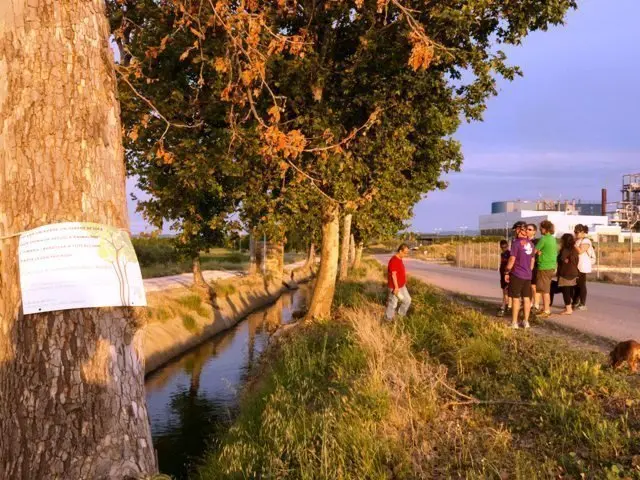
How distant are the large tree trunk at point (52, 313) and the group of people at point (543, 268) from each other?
902cm

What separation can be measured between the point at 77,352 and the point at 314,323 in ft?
35.6

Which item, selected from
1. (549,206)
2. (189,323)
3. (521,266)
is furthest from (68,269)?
(549,206)

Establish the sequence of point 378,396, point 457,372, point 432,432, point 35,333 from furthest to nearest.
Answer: point 457,372
point 378,396
point 432,432
point 35,333

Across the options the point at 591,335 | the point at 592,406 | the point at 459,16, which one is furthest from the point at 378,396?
the point at 459,16

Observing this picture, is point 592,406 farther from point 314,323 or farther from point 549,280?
point 314,323

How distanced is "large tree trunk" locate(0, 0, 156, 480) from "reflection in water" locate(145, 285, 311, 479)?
5041 mm

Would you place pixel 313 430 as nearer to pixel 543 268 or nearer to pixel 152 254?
pixel 543 268

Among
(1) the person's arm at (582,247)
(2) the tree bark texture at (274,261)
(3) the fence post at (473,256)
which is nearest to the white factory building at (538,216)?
(3) the fence post at (473,256)

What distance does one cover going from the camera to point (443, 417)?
238 inches

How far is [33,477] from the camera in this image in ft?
10.7

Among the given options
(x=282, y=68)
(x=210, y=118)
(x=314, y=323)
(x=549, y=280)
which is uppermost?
(x=282, y=68)

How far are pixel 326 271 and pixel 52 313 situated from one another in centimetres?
1235

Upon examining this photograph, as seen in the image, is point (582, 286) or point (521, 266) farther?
point (582, 286)

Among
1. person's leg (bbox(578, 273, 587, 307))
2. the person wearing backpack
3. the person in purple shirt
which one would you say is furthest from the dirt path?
the person in purple shirt
